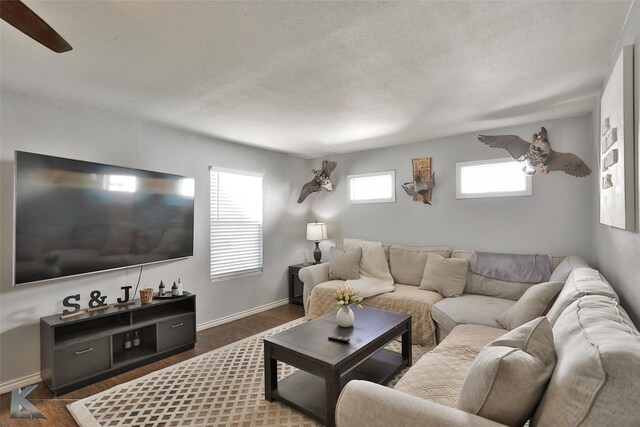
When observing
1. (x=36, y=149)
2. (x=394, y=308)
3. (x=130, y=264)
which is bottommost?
(x=394, y=308)

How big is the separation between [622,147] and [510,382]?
1.34m

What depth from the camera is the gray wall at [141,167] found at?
255 cm

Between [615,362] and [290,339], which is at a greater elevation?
[615,362]

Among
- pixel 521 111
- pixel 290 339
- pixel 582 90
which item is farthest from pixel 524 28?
pixel 290 339

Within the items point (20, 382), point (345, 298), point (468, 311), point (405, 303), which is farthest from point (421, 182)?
point (20, 382)

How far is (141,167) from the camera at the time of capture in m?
3.39

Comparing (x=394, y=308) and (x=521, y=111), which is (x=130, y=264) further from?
(x=521, y=111)

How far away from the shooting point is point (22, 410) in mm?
2223

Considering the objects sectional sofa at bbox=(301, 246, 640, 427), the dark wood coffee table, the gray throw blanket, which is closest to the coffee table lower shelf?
the dark wood coffee table

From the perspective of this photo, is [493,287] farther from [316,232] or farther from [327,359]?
[316,232]

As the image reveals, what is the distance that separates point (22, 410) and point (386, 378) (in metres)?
2.70

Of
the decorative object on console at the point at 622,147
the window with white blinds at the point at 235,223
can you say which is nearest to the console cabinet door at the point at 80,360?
the window with white blinds at the point at 235,223

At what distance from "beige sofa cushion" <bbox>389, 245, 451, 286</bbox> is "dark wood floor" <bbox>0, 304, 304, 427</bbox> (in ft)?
4.93

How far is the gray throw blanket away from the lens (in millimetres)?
3252
